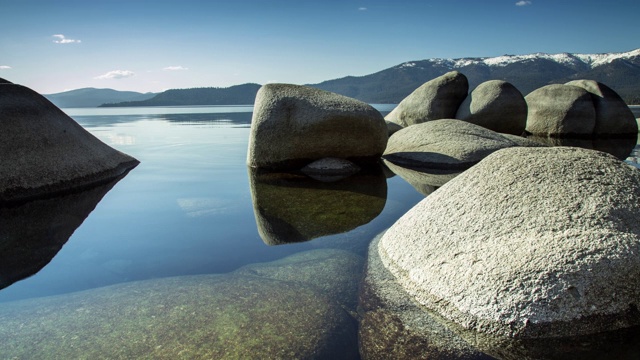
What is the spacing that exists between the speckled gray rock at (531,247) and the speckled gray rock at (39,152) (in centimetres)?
590

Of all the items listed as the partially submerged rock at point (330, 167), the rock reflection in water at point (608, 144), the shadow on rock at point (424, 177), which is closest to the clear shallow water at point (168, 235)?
the shadow on rock at point (424, 177)

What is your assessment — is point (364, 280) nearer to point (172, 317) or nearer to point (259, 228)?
point (172, 317)

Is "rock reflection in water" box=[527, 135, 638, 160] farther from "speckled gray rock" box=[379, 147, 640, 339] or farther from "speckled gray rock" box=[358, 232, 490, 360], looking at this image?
"speckled gray rock" box=[358, 232, 490, 360]

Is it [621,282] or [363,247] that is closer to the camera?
[621,282]

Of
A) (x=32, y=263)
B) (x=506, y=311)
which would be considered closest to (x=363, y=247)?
(x=506, y=311)

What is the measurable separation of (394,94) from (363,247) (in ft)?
653

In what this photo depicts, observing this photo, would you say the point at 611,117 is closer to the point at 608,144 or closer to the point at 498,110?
the point at 608,144

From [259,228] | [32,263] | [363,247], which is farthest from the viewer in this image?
[259,228]

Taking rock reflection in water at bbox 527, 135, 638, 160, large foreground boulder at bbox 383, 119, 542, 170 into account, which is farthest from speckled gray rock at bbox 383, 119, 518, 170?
rock reflection in water at bbox 527, 135, 638, 160

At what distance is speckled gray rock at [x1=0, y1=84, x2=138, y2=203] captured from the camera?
6820 millimetres

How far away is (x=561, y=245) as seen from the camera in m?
3.09

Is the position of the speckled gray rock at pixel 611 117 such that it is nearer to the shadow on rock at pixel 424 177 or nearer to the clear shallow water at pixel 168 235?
the shadow on rock at pixel 424 177

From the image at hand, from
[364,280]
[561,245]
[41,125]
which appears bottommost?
[364,280]

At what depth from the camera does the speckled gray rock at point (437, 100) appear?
1662cm
